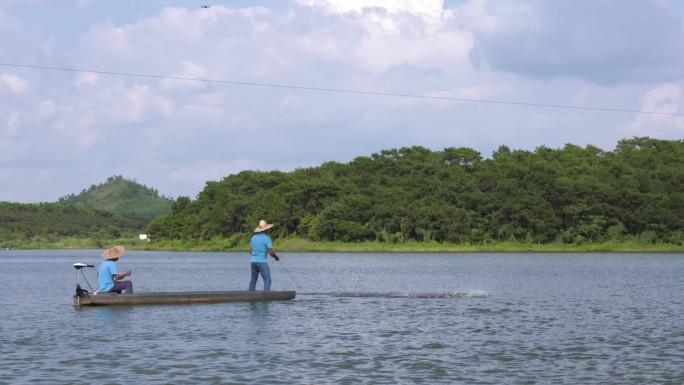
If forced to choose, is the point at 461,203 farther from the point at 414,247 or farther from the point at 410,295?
the point at 410,295

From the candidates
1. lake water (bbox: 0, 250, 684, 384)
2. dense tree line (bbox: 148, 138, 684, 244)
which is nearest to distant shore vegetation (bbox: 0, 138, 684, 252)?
dense tree line (bbox: 148, 138, 684, 244)

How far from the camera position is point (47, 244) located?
180m

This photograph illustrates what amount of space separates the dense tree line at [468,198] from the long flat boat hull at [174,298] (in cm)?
8149

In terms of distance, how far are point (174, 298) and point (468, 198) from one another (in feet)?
288

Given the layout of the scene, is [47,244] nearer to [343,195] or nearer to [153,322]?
[343,195]

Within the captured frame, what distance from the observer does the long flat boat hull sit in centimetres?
2758

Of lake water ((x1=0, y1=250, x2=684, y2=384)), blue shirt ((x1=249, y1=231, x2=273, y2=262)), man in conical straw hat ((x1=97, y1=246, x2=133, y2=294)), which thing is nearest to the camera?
lake water ((x1=0, y1=250, x2=684, y2=384))

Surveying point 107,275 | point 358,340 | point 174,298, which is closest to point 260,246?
point 174,298

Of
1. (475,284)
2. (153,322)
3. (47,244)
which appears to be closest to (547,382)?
(153,322)

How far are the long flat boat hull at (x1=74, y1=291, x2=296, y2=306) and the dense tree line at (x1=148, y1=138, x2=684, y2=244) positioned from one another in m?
81.5

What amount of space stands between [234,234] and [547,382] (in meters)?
119

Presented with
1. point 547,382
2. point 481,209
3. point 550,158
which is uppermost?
point 550,158

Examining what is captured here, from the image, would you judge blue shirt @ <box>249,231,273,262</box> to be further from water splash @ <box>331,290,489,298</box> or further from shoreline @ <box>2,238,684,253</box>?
shoreline @ <box>2,238,684,253</box>

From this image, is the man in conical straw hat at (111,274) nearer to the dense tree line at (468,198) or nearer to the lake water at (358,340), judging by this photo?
the lake water at (358,340)
